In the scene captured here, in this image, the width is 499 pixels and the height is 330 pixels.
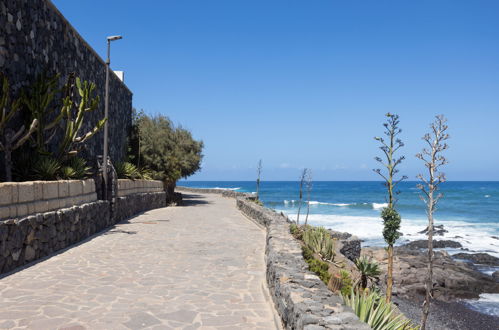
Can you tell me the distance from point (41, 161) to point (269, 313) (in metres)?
8.51

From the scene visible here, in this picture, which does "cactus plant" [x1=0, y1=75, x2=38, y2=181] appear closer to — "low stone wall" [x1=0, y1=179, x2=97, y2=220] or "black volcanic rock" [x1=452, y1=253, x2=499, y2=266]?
"low stone wall" [x1=0, y1=179, x2=97, y2=220]

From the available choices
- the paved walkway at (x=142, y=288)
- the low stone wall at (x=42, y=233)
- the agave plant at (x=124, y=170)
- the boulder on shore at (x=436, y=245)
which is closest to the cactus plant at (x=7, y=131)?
the low stone wall at (x=42, y=233)

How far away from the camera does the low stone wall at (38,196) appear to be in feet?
26.8

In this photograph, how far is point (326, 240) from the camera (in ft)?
47.5

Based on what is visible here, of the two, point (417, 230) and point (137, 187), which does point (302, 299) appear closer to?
point (137, 187)

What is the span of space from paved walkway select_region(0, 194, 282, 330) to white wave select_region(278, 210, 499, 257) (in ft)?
86.4

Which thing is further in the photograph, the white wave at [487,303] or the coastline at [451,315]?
the white wave at [487,303]

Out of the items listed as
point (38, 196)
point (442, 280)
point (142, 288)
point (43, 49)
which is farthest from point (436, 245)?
point (38, 196)

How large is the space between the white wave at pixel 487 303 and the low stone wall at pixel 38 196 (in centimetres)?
1637

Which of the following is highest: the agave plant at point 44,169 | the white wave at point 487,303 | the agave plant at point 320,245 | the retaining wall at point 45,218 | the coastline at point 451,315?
the agave plant at point 44,169

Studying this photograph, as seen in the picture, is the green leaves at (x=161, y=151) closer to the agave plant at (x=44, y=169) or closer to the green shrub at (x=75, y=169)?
the green shrub at (x=75, y=169)

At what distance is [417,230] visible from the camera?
142ft

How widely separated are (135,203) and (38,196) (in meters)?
11.3

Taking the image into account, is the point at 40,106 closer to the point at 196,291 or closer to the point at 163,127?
the point at 196,291
